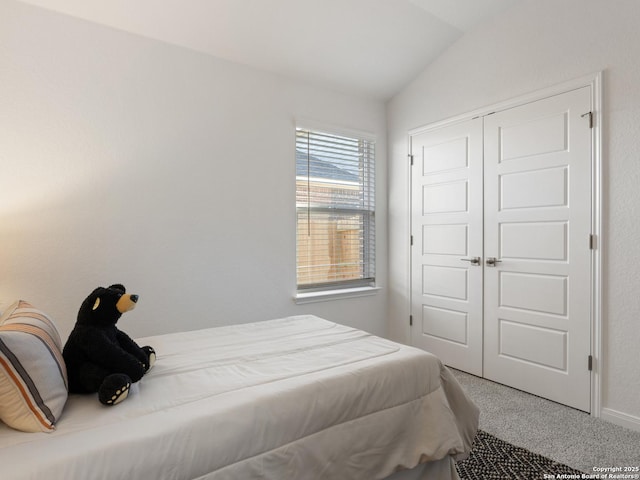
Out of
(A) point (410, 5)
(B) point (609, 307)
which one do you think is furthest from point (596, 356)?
(A) point (410, 5)

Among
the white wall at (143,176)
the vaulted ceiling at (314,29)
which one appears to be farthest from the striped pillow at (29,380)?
the vaulted ceiling at (314,29)

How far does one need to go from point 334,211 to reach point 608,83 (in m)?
2.19

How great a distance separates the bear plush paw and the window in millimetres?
2193

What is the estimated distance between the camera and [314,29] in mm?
2861

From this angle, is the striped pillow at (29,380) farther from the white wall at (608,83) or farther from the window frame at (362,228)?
the white wall at (608,83)

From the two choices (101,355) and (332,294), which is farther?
(332,294)

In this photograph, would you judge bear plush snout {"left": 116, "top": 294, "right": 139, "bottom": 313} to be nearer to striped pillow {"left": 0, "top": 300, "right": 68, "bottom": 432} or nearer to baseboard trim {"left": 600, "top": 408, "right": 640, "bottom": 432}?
striped pillow {"left": 0, "top": 300, "right": 68, "bottom": 432}

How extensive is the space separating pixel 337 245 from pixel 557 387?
2.05 m

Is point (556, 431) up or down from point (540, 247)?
down

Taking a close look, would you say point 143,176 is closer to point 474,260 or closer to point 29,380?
point 29,380

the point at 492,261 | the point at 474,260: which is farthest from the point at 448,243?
the point at 492,261

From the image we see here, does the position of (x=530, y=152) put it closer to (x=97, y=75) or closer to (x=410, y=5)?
(x=410, y=5)

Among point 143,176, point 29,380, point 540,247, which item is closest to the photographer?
point 29,380

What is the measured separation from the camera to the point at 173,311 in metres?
2.71
